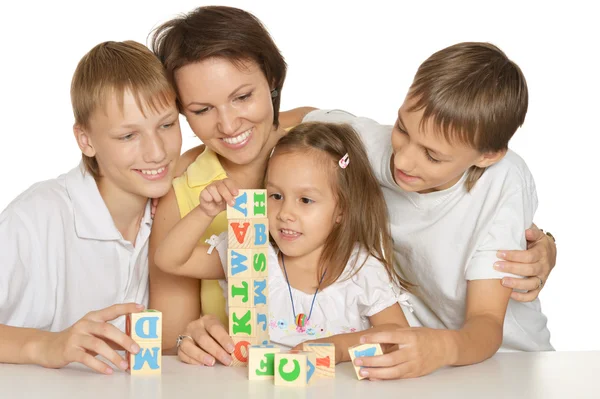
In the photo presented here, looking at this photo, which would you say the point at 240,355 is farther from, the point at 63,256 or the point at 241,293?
the point at 63,256

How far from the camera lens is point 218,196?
8.32 ft

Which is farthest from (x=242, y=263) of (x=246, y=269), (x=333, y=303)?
(x=333, y=303)

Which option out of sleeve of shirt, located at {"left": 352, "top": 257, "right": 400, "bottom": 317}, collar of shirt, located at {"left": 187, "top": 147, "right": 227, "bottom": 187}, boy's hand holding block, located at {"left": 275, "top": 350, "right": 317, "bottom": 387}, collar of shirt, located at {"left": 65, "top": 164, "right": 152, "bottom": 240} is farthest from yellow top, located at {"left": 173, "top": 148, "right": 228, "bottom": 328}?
boy's hand holding block, located at {"left": 275, "top": 350, "right": 317, "bottom": 387}

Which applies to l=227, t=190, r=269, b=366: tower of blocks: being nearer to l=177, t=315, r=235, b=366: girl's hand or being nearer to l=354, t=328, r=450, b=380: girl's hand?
l=177, t=315, r=235, b=366: girl's hand

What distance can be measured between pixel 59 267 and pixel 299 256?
749 millimetres

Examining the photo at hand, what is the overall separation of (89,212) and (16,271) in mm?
292

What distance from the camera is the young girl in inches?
109

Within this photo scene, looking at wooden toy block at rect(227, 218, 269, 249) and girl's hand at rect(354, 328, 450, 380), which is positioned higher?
wooden toy block at rect(227, 218, 269, 249)

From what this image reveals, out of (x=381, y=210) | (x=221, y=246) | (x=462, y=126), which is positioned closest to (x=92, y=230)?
(x=221, y=246)

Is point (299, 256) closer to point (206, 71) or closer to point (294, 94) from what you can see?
point (206, 71)

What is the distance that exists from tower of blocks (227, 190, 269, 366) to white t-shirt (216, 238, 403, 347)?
37 centimetres

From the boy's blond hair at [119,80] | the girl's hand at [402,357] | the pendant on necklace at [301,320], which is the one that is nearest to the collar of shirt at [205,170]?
the boy's blond hair at [119,80]

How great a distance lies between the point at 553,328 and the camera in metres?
4.89

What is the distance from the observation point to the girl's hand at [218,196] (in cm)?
244
